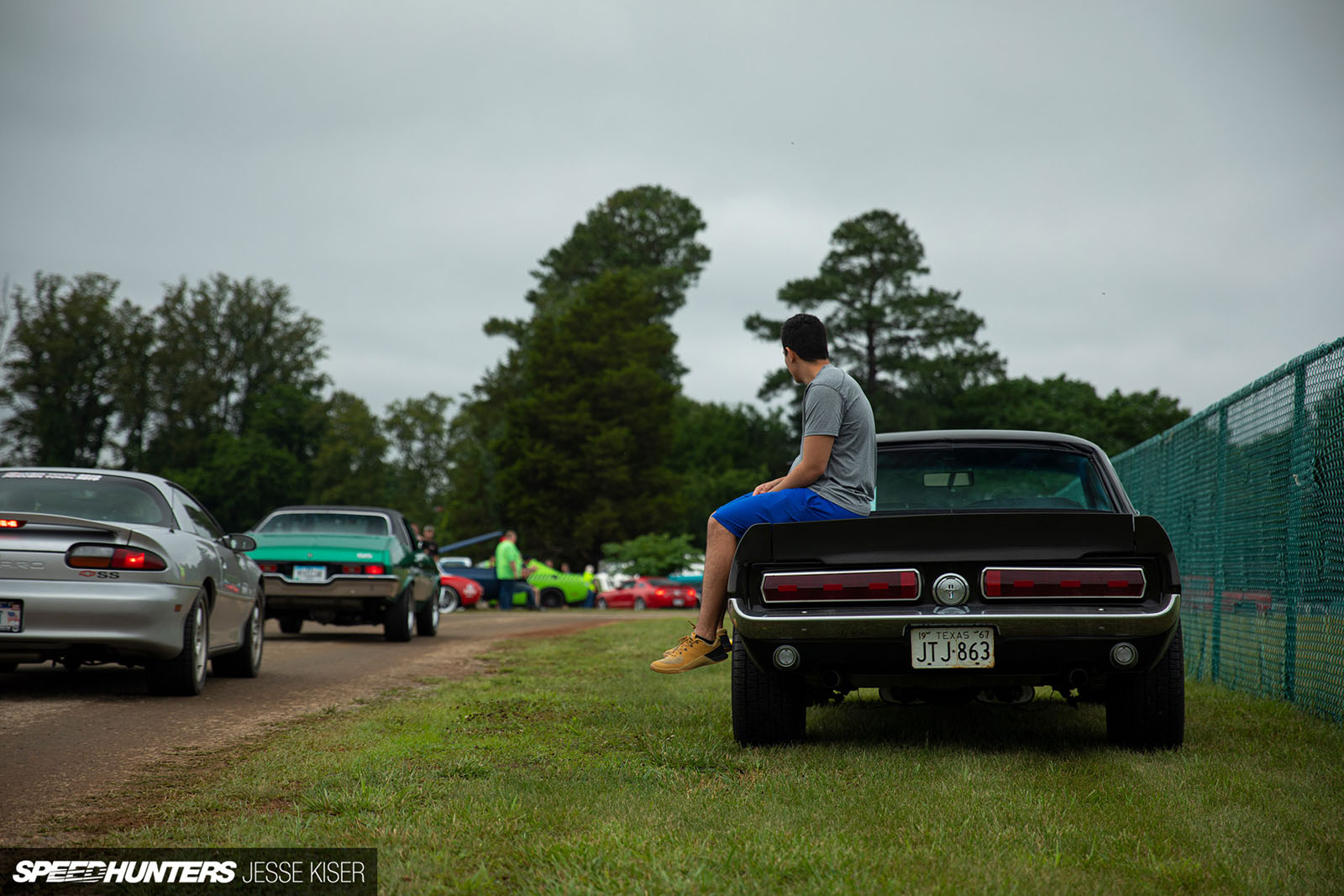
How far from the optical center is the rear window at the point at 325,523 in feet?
51.3

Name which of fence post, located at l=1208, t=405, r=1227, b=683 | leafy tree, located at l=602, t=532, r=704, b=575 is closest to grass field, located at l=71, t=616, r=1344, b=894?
fence post, located at l=1208, t=405, r=1227, b=683

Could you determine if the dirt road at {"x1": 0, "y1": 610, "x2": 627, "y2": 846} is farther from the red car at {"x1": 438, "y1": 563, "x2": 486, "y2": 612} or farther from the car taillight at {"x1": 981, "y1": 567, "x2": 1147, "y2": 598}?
the red car at {"x1": 438, "y1": 563, "x2": 486, "y2": 612}

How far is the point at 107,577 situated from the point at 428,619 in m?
9.06

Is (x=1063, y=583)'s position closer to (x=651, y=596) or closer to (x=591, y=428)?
(x=651, y=596)

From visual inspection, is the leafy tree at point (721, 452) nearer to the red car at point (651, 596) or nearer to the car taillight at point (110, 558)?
the red car at point (651, 596)

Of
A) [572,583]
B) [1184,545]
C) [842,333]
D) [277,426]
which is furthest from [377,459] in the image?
[1184,545]

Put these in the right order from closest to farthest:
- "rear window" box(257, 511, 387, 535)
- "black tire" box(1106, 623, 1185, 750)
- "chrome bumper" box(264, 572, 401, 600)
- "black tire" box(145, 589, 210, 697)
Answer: "black tire" box(1106, 623, 1185, 750)
"black tire" box(145, 589, 210, 697)
"chrome bumper" box(264, 572, 401, 600)
"rear window" box(257, 511, 387, 535)

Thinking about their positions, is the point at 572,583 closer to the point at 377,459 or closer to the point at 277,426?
the point at 277,426

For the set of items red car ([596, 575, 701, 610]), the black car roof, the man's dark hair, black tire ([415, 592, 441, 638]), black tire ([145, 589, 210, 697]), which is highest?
the man's dark hair

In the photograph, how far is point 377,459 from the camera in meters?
88.6

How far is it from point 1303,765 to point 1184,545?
577 cm

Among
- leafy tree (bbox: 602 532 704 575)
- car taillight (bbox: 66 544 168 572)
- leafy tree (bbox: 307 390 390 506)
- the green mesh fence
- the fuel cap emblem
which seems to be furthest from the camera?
leafy tree (bbox: 307 390 390 506)

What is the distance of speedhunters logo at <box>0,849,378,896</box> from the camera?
331cm

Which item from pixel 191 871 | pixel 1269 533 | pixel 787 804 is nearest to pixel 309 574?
pixel 1269 533
